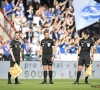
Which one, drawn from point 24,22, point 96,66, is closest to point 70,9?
point 24,22

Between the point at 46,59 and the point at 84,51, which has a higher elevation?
the point at 84,51

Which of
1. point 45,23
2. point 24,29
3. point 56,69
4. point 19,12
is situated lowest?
point 56,69

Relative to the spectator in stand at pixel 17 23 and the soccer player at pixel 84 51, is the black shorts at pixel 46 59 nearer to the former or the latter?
the soccer player at pixel 84 51

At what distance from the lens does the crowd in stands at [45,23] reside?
91.2 ft

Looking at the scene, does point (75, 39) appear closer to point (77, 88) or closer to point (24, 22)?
point (24, 22)

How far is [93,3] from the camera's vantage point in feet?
93.1

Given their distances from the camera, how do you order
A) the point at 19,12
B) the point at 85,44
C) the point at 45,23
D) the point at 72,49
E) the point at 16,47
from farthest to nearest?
1. the point at 19,12
2. the point at 45,23
3. the point at 72,49
4. the point at 16,47
5. the point at 85,44

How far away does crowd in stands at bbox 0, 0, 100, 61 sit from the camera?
2781 centimetres

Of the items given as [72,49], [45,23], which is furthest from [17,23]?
[72,49]

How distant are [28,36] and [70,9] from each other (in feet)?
10.3

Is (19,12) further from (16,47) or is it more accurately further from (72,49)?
(16,47)

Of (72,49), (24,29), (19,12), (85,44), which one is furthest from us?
(19,12)

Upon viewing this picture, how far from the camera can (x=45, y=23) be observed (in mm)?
28406

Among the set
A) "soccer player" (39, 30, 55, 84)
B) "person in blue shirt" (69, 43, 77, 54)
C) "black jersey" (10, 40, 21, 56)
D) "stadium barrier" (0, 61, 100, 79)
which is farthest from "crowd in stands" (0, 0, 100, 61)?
"soccer player" (39, 30, 55, 84)
